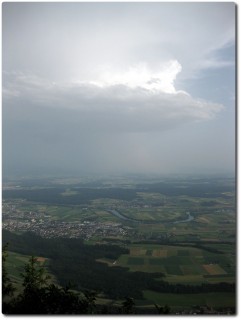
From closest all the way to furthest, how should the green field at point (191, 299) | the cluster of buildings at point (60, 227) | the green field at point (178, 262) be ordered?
1. the green field at point (191, 299)
2. the green field at point (178, 262)
3. the cluster of buildings at point (60, 227)

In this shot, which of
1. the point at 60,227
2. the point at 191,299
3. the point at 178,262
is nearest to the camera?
the point at 191,299

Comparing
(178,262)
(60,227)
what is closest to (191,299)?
(178,262)

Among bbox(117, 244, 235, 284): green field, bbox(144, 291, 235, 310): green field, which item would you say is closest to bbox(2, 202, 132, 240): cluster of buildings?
bbox(117, 244, 235, 284): green field

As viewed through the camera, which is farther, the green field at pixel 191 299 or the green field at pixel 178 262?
the green field at pixel 178 262

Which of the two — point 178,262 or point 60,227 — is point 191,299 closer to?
point 178,262

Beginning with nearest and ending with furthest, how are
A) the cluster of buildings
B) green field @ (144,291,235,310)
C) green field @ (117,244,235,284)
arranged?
green field @ (144,291,235,310) → green field @ (117,244,235,284) → the cluster of buildings

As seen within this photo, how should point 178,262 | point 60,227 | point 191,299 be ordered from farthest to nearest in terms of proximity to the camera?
1. point 60,227
2. point 178,262
3. point 191,299

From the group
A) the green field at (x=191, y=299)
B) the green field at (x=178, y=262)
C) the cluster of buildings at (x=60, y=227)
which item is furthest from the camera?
the cluster of buildings at (x=60, y=227)

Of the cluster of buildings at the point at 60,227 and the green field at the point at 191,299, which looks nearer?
the green field at the point at 191,299

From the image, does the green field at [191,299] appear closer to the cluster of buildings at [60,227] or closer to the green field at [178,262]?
the green field at [178,262]

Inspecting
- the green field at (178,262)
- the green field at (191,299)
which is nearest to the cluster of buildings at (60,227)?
the green field at (178,262)

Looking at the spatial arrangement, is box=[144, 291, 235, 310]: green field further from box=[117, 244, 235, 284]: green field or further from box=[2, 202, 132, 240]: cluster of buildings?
box=[2, 202, 132, 240]: cluster of buildings
